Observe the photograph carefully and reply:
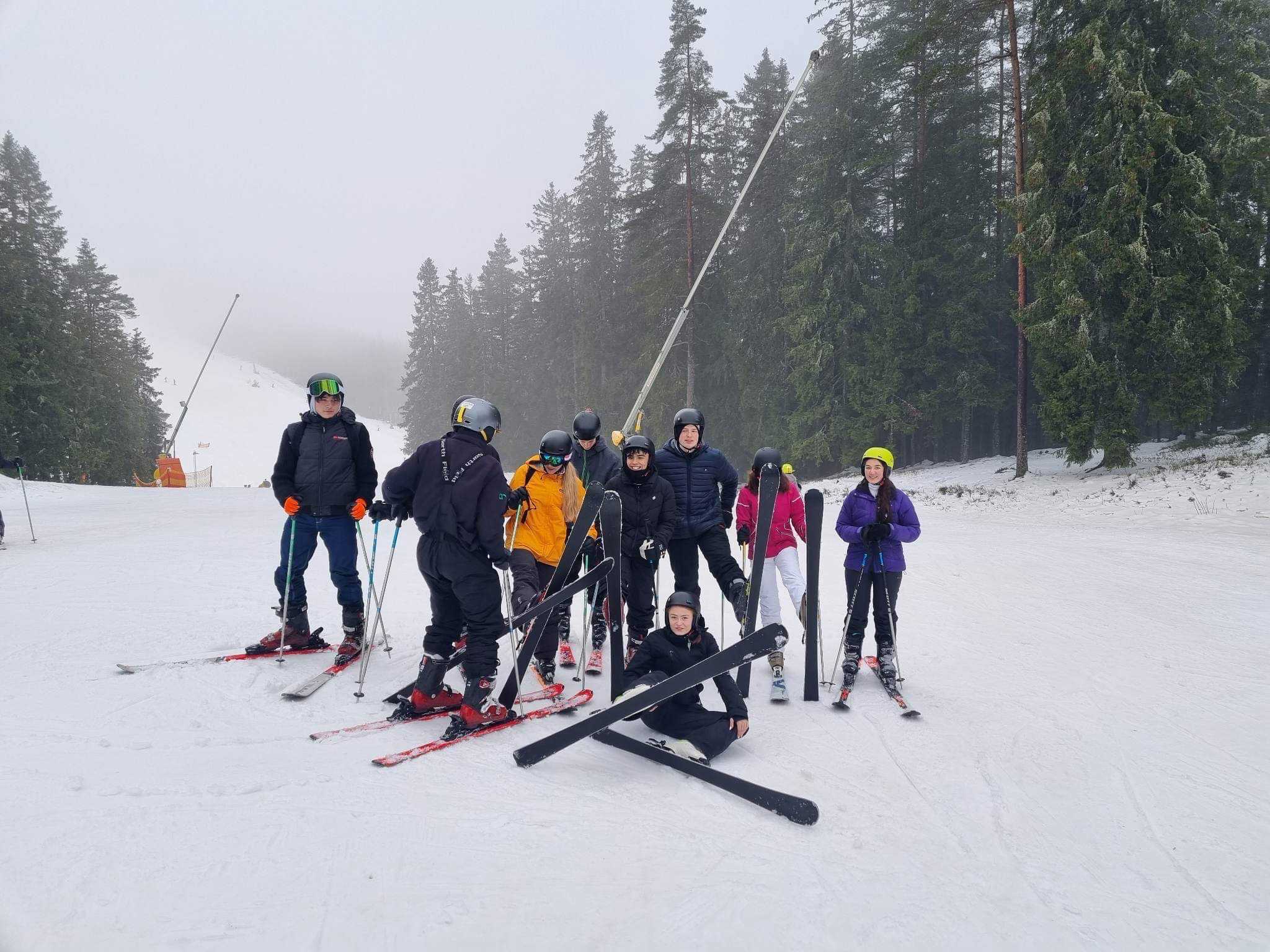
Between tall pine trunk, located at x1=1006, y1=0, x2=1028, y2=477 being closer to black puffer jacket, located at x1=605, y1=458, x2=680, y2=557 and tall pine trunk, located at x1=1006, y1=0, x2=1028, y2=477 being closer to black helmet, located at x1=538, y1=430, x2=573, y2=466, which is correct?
black puffer jacket, located at x1=605, y1=458, x2=680, y2=557

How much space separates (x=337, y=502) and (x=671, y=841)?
400 cm

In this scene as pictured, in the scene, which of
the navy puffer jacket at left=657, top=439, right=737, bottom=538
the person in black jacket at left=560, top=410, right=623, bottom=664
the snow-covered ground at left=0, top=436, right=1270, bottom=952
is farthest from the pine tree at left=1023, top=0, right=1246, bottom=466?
the person in black jacket at left=560, top=410, right=623, bottom=664

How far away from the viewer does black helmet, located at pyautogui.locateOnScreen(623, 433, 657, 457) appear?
207 inches

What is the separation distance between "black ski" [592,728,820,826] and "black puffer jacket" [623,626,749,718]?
0.38 meters

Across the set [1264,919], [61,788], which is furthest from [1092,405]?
[61,788]

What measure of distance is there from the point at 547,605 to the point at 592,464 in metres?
2.02

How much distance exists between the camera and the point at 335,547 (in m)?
5.59

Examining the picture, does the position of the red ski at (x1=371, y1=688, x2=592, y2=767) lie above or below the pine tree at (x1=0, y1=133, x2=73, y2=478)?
below

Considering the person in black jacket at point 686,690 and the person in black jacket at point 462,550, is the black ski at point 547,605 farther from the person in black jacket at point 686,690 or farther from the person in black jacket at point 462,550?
the person in black jacket at point 686,690

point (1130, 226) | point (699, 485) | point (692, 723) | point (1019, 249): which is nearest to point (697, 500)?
point (699, 485)

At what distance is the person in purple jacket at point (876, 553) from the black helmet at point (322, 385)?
4.52m

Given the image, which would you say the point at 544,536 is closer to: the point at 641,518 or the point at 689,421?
the point at 641,518

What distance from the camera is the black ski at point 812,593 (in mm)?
4891

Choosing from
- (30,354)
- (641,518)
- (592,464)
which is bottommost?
(641,518)
